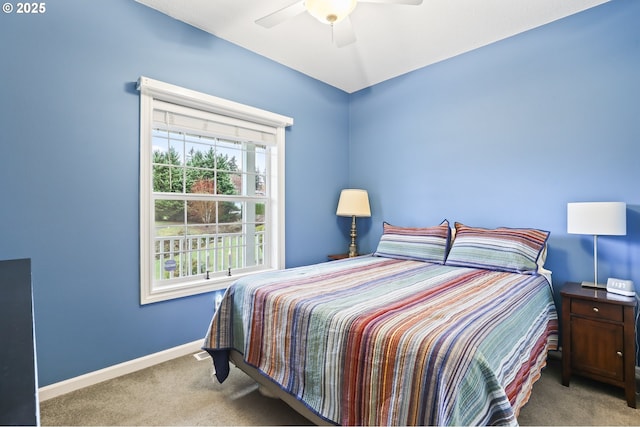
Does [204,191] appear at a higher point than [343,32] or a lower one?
lower

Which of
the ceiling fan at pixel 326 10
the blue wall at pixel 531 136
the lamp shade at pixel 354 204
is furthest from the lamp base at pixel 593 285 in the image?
the ceiling fan at pixel 326 10

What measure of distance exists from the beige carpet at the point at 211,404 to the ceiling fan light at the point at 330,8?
2.35m

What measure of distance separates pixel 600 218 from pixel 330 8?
222cm

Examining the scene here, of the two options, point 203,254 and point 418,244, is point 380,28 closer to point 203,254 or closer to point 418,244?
point 418,244

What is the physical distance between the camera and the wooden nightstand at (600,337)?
1842 mm

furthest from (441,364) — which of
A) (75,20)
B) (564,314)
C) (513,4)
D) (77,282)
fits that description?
(75,20)

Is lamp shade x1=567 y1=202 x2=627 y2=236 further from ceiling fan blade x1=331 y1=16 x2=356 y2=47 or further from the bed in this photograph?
ceiling fan blade x1=331 y1=16 x2=356 y2=47

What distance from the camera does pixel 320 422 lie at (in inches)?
55.1

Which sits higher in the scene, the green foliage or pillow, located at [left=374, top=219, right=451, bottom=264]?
the green foliage

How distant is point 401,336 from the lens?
118cm

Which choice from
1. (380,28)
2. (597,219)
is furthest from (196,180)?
(597,219)

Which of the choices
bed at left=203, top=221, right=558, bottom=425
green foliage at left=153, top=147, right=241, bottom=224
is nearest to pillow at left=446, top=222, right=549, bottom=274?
bed at left=203, top=221, right=558, bottom=425

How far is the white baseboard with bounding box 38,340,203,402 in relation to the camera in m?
1.93

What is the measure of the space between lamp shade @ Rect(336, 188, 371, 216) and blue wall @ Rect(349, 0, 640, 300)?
11.0 inches
